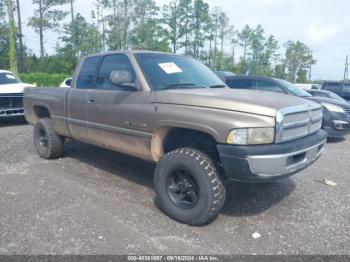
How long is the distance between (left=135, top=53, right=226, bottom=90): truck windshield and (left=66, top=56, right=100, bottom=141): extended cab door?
1.02 metres

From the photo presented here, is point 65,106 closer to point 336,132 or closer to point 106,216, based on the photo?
point 106,216

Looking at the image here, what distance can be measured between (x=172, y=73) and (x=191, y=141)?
0.94m

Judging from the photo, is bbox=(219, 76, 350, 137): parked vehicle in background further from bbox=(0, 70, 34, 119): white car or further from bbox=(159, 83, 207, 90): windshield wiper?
bbox=(0, 70, 34, 119): white car

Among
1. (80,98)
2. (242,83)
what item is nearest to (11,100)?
(80,98)

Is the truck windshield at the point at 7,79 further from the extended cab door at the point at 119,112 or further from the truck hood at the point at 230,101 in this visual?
the truck hood at the point at 230,101

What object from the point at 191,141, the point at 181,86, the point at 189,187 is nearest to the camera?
the point at 189,187

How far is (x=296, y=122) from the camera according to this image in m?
3.38

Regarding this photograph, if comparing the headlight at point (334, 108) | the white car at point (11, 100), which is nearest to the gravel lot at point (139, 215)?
the headlight at point (334, 108)

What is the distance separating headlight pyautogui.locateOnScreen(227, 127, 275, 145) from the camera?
121 inches

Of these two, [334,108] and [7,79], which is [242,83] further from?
[7,79]

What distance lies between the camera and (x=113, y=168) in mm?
5445

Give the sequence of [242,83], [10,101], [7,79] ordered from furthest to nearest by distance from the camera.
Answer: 1. [7,79]
2. [242,83]
3. [10,101]

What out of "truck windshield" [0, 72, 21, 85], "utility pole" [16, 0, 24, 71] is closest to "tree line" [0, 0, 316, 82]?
"utility pole" [16, 0, 24, 71]

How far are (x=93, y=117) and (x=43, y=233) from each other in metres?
1.87
